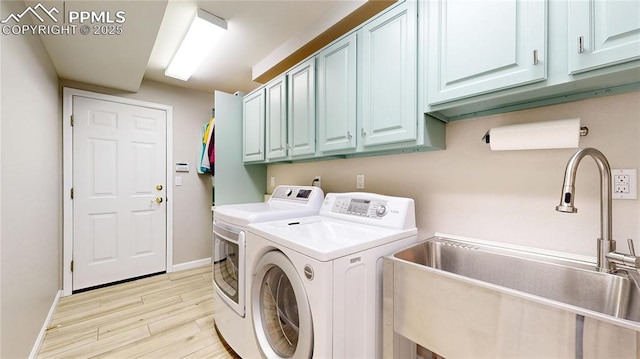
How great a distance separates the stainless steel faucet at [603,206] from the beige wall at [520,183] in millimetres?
159

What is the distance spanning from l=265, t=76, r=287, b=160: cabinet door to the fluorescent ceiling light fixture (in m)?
0.61

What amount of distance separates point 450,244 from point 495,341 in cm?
60

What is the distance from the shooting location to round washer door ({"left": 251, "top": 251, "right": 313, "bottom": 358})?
4.15ft

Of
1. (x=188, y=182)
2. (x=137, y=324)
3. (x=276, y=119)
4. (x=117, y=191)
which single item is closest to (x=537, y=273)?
(x=276, y=119)

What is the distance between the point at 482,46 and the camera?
1096 mm

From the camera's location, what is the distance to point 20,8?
146 centimetres

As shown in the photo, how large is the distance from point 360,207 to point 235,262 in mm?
881

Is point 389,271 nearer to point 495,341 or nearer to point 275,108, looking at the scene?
point 495,341

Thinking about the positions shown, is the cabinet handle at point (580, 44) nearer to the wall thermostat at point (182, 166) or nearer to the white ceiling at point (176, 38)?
the white ceiling at point (176, 38)

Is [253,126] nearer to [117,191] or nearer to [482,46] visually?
[117,191]

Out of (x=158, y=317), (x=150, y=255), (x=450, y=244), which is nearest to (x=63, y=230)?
(x=150, y=255)

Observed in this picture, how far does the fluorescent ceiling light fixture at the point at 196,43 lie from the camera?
192 centimetres

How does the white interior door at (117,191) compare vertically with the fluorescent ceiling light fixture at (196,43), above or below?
below

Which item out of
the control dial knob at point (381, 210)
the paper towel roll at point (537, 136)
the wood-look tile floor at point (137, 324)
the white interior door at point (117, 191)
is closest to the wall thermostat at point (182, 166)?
the white interior door at point (117, 191)
